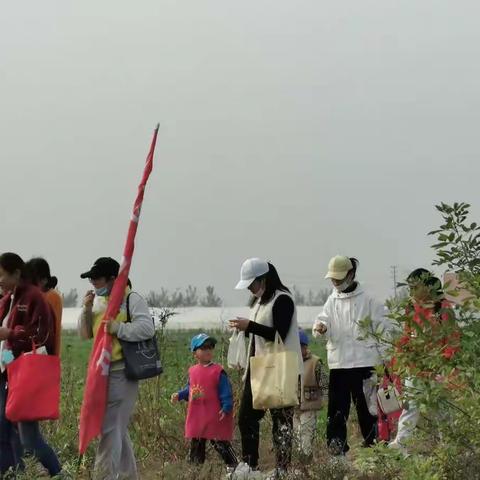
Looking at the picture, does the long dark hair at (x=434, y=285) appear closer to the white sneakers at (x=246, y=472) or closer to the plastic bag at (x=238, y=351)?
the white sneakers at (x=246, y=472)

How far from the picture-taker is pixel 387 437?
9.41 metres

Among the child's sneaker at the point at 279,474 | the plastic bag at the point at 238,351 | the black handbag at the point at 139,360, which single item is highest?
the plastic bag at the point at 238,351

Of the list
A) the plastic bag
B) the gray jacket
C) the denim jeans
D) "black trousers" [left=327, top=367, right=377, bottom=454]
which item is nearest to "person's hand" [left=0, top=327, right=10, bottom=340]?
the denim jeans

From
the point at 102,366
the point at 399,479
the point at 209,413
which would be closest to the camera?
the point at 399,479

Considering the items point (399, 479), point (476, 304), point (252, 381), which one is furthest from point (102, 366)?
point (476, 304)

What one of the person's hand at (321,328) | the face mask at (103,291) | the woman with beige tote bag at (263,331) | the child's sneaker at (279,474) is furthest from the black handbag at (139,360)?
the person's hand at (321,328)

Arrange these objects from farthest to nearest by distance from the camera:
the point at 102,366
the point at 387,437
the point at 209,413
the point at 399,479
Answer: the point at 387,437 < the point at 209,413 < the point at 102,366 < the point at 399,479

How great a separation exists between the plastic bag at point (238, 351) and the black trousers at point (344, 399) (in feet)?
2.88

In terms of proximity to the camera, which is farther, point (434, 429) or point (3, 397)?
point (3, 397)

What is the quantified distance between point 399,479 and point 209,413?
2.58 meters

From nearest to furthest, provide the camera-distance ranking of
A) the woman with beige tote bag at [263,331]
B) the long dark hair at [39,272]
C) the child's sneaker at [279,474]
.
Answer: the child's sneaker at [279,474] < the long dark hair at [39,272] < the woman with beige tote bag at [263,331]

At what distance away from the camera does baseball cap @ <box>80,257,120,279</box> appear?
757 cm

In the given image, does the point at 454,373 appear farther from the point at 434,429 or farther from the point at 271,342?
the point at 271,342

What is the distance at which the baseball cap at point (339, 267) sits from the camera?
29.4 ft
